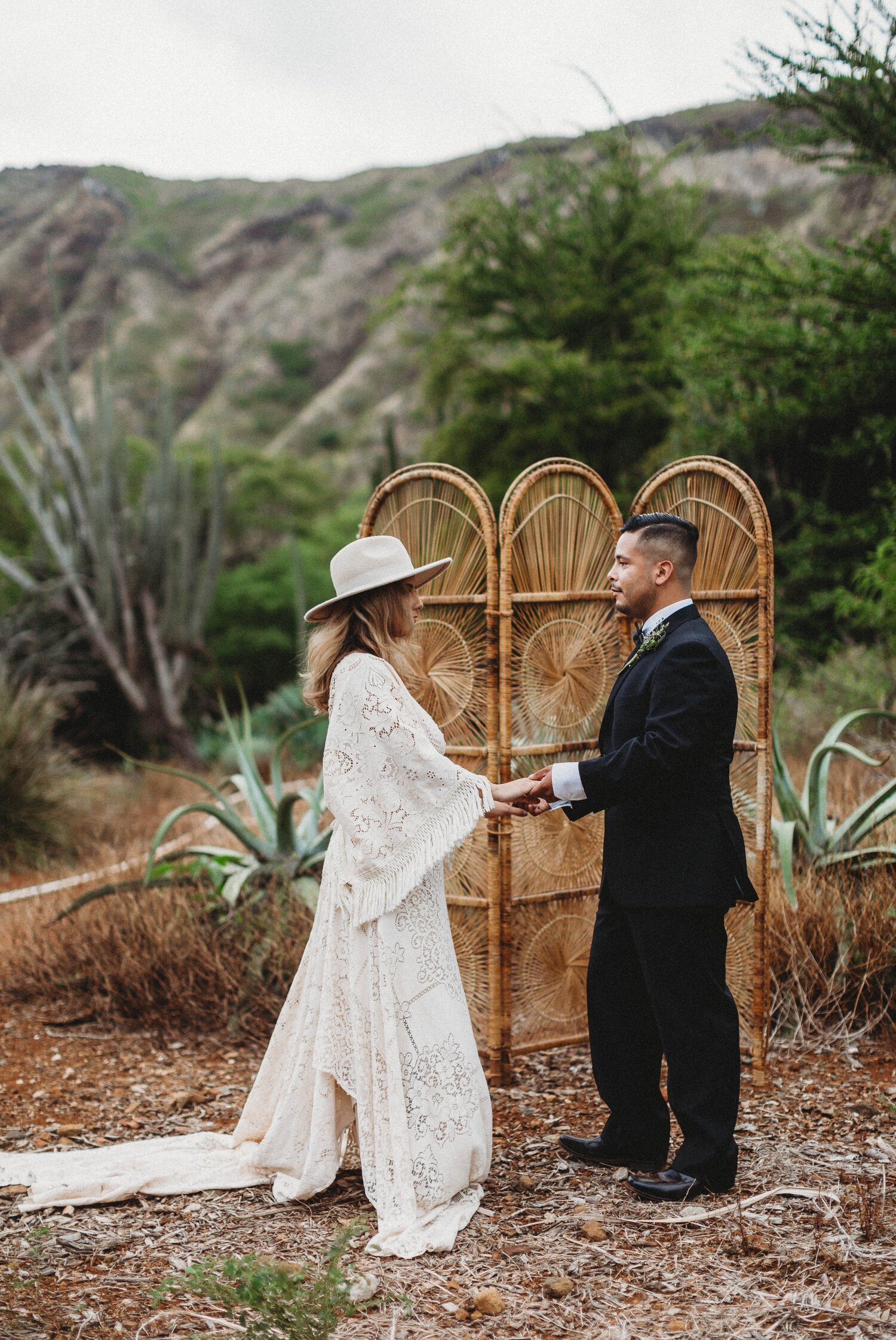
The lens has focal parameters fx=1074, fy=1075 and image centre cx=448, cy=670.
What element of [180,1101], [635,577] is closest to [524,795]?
[635,577]

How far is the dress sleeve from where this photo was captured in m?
3.06

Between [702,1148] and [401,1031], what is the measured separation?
95cm

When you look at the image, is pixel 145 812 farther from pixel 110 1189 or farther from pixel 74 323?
pixel 74 323

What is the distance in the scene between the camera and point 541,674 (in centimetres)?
426

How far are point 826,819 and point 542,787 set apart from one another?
2329 mm

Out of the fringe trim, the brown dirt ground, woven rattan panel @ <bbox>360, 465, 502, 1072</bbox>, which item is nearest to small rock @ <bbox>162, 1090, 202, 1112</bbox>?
the brown dirt ground

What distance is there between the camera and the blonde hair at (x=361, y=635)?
10.5ft

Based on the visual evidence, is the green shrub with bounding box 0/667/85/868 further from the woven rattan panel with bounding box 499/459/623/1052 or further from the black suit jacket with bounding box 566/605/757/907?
the black suit jacket with bounding box 566/605/757/907

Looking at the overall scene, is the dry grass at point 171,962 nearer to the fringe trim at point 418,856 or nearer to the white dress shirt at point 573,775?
the fringe trim at point 418,856

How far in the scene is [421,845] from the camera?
10.1 feet

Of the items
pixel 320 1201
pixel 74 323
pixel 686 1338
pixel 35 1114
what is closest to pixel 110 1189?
pixel 320 1201

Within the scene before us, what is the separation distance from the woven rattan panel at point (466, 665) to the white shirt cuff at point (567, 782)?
84cm

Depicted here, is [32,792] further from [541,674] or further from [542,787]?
[542,787]

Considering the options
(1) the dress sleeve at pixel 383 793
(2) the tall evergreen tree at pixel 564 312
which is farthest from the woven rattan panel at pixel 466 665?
(2) the tall evergreen tree at pixel 564 312
